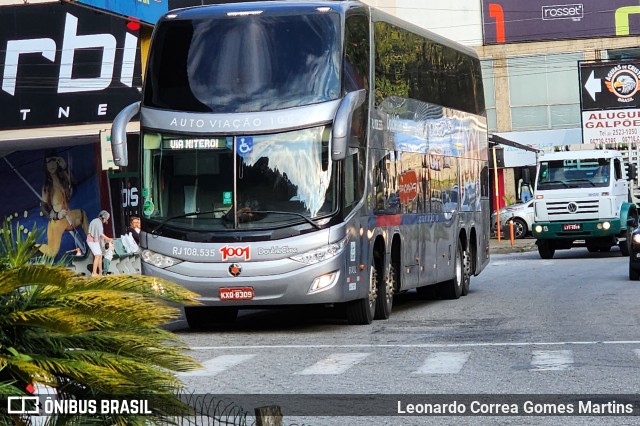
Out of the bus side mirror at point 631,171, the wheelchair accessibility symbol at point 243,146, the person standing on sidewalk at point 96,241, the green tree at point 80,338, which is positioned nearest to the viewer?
the green tree at point 80,338

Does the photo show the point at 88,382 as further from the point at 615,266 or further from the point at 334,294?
the point at 615,266

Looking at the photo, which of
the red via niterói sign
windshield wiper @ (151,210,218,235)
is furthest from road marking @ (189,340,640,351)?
the red via niterói sign

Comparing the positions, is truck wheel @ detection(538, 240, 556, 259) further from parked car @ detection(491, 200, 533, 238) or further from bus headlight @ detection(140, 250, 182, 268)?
bus headlight @ detection(140, 250, 182, 268)

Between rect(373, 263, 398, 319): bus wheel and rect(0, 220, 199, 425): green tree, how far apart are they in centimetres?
1310

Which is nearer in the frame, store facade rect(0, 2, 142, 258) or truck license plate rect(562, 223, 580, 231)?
store facade rect(0, 2, 142, 258)

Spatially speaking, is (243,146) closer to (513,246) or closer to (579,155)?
(579,155)

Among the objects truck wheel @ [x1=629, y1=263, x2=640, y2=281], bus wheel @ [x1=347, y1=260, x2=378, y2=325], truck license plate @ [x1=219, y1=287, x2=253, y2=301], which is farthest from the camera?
truck wheel @ [x1=629, y1=263, x2=640, y2=281]

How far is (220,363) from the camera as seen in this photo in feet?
44.2

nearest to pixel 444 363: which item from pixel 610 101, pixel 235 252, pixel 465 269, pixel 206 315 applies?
pixel 235 252

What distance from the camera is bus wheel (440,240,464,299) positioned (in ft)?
77.1

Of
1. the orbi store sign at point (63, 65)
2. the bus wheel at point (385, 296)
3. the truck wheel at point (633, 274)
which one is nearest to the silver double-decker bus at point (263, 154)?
the bus wheel at point (385, 296)

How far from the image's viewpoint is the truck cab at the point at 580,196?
37.4m

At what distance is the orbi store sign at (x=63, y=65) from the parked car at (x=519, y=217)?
18064 mm

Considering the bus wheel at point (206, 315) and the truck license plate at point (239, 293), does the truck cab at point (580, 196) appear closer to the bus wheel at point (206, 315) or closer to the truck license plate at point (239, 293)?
the bus wheel at point (206, 315)
